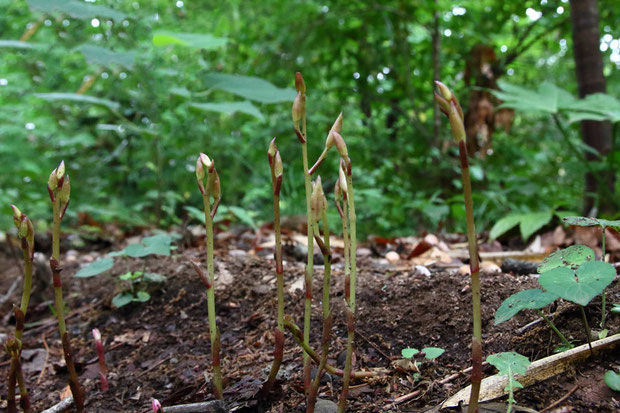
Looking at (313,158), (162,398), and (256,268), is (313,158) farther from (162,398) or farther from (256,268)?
(162,398)

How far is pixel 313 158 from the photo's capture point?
13.2 feet

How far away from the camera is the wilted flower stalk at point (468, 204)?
75 centimetres

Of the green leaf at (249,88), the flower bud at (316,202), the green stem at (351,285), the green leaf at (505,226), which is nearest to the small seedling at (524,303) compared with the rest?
the green stem at (351,285)

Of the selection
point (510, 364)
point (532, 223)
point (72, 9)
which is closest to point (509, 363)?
point (510, 364)

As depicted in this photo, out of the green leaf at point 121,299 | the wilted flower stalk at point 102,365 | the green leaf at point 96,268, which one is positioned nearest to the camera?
the wilted flower stalk at point 102,365

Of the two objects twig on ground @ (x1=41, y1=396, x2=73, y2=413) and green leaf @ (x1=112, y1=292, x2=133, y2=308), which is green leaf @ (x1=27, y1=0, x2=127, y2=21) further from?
twig on ground @ (x1=41, y1=396, x2=73, y2=413)

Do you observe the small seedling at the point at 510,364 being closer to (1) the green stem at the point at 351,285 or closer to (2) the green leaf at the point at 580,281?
(2) the green leaf at the point at 580,281

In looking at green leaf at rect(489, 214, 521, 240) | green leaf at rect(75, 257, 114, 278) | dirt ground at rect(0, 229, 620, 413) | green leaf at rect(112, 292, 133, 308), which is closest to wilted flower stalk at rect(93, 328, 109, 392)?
dirt ground at rect(0, 229, 620, 413)

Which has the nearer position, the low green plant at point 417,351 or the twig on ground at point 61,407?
the low green plant at point 417,351

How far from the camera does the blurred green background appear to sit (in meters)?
3.68

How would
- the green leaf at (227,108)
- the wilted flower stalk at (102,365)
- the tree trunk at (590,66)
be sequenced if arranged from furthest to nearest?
the tree trunk at (590,66) → the green leaf at (227,108) → the wilted flower stalk at (102,365)

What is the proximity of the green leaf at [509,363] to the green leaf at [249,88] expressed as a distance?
205 cm

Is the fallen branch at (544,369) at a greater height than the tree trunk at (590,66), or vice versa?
the tree trunk at (590,66)

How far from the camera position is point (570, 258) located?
1.06 meters
